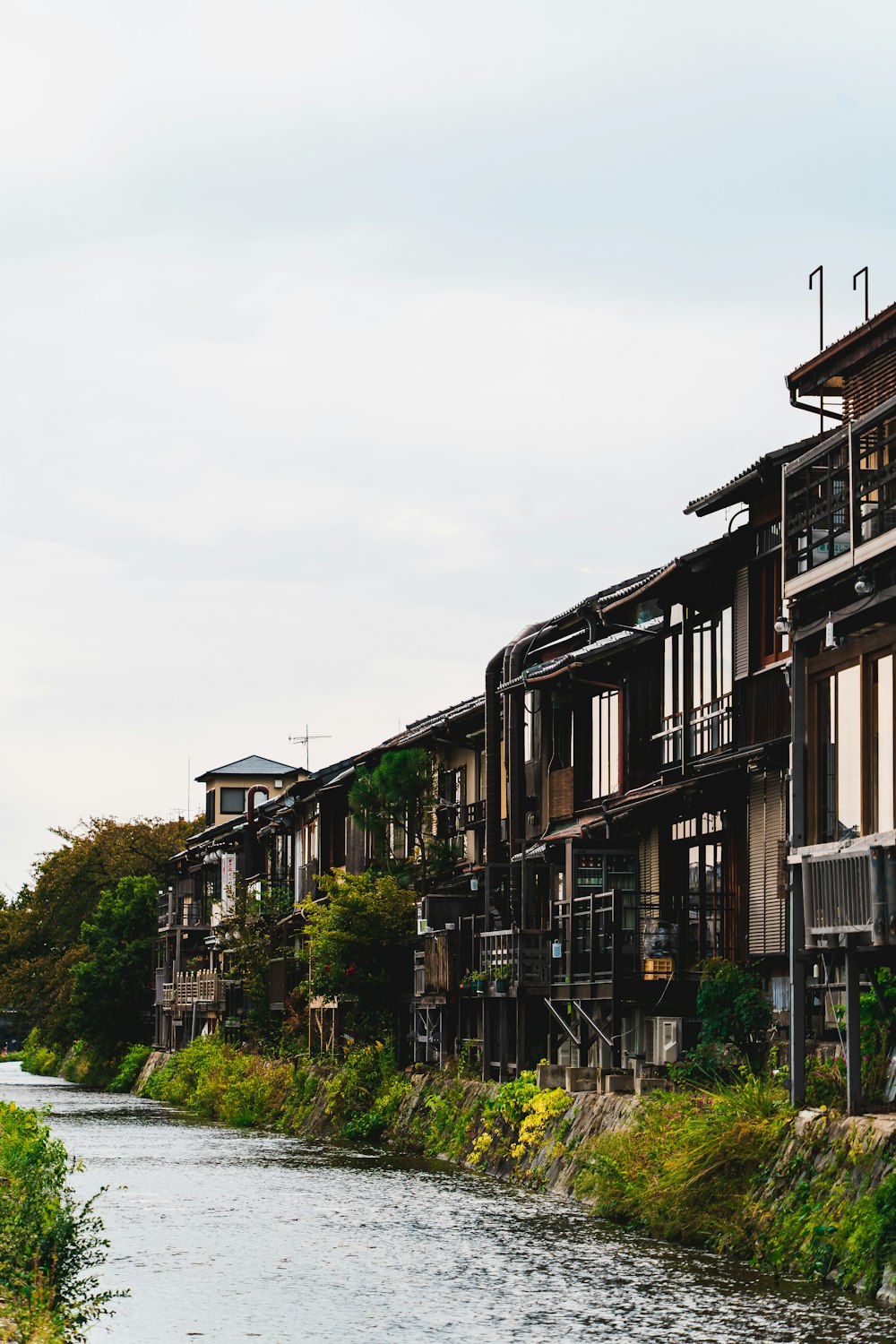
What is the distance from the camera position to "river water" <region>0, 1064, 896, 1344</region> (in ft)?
64.7

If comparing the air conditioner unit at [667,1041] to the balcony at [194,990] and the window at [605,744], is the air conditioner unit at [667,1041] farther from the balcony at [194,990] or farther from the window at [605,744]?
the balcony at [194,990]

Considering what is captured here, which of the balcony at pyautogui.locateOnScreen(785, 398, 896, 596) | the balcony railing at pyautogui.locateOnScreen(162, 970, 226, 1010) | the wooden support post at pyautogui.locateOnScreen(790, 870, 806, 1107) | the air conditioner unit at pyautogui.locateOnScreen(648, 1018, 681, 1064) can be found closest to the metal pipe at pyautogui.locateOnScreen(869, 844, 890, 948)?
the wooden support post at pyautogui.locateOnScreen(790, 870, 806, 1107)

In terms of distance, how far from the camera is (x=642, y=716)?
3669cm

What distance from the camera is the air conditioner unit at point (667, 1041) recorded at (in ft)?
106

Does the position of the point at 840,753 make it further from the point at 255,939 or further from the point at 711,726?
the point at 255,939

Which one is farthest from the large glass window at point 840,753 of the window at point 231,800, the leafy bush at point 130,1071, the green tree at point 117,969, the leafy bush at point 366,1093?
the green tree at point 117,969

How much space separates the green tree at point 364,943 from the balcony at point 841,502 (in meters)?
25.2

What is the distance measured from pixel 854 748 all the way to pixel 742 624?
929cm

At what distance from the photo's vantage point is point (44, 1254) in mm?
20312

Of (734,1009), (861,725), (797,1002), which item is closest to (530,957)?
(734,1009)

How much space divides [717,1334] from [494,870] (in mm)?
25157

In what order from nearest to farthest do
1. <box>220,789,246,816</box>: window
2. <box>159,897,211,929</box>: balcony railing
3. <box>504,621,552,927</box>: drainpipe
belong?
<box>504,621,552,927</box>: drainpipe
<box>159,897,211,929</box>: balcony railing
<box>220,789,246,816</box>: window

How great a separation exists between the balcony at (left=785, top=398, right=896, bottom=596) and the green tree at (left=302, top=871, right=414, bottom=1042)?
991 inches

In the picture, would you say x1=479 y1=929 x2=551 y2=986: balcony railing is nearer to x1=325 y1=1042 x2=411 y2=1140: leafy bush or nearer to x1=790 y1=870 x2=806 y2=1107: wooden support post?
x1=325 y1=1042 x2=411 y2=1140: leafy bush
